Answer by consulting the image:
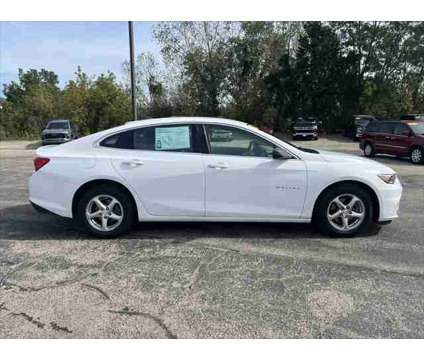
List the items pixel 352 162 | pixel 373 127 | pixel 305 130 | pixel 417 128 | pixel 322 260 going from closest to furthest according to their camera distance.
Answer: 1. pixel 322 260
2. pixel 352 162
3. pixel 417 128
4. pixel 373 127
5. pixel 305 130

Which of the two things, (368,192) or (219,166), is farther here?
(368,192)

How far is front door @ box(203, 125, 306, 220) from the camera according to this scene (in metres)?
4.32

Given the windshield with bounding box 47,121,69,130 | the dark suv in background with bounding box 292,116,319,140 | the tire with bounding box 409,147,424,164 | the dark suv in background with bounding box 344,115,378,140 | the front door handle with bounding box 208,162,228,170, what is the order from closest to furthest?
1. the front door handle with bounding box 208,162,228,170
2. the tire with bounding box 409,147,424,164
3. the windshield with bounding box 47,121,69,130
4. the dark suv in background with bounding box 344,115,378,140
5. the dark suv in background with bounding box 292,116,319,140

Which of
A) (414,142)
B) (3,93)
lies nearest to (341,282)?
(414,142)

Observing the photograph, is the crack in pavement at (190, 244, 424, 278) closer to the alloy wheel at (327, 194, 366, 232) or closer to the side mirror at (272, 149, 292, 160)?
the alloy wheel at (327, 194, 366, 232)

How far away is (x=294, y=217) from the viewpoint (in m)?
4.46

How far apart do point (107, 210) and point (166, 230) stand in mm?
824

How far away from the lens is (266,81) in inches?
1188

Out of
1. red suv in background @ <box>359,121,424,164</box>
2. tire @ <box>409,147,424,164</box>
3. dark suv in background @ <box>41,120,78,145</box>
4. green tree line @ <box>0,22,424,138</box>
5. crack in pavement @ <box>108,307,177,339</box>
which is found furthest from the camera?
green tree line @ <box>0,22,424,138</box>

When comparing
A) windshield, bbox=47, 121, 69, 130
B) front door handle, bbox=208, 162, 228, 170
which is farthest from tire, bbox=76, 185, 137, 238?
windshield, bbox=47, 121, 69, 130

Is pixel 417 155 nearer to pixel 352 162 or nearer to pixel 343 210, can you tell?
pixel 352 162

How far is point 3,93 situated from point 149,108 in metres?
26.3

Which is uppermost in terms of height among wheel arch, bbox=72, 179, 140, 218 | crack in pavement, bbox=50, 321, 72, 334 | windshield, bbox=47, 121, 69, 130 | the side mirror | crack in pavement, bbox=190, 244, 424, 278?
windshield, bbox=47, 121, 69, 130

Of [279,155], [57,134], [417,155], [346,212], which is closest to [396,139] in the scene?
[417,155]
